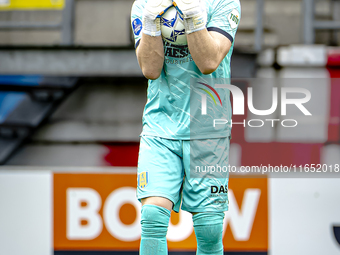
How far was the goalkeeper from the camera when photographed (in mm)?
1818

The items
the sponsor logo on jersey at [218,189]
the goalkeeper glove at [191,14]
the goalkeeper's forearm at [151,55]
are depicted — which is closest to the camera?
the goalkeeper glove at [191,14]

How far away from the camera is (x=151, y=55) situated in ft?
6.15

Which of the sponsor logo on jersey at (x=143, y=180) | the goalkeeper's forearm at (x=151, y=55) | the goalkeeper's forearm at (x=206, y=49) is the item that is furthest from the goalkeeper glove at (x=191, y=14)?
the sponsor logo on jersey at (x=143, y=180)

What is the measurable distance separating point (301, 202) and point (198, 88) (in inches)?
92.9

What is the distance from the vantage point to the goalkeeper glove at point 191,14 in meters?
1.73

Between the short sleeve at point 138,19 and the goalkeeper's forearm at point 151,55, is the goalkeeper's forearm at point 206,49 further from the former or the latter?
the short sleeve at point 138,19

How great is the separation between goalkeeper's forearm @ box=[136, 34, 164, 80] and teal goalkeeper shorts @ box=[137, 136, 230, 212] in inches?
12.6

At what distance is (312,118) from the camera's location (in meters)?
4.55

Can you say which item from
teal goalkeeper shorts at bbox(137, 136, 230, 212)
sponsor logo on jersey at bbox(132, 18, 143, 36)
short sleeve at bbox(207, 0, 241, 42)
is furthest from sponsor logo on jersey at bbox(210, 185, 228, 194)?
sponsor logo on jersey at bbox(132, 18, 143, 36)

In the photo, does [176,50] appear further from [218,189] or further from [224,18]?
[218,189]

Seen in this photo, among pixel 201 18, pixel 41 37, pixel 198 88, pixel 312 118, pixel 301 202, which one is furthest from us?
pixel 41 37

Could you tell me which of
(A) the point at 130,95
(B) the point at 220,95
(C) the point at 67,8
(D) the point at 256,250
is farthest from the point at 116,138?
(B) the point at 220,95

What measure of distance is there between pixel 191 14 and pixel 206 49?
0.17 meters

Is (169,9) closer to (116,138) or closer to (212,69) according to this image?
(212,69)
